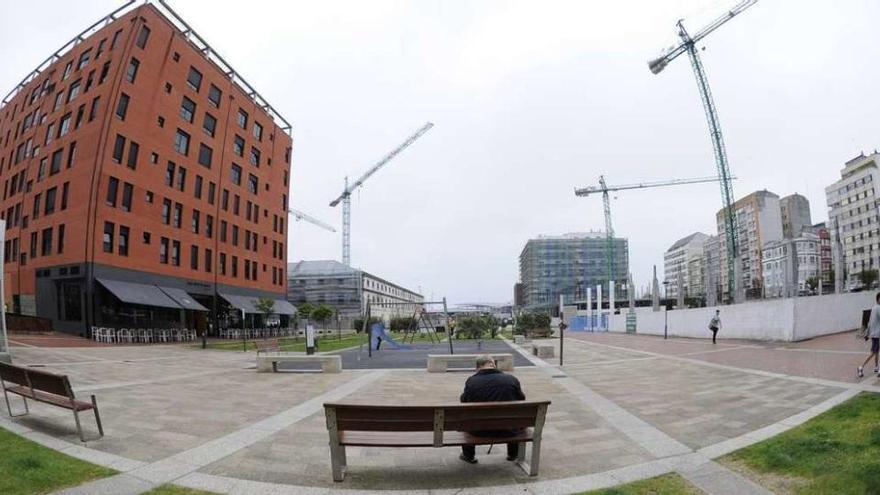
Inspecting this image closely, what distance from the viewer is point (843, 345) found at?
1670 centimetres

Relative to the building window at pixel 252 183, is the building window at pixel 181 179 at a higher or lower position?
lower

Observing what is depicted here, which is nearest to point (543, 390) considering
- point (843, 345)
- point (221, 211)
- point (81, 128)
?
point (843, 345)

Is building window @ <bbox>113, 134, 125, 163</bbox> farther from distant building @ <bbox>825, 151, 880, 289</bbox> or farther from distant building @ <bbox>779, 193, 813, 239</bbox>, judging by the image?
distant building @ <bbox>779, 193, 813, 239</bbox>

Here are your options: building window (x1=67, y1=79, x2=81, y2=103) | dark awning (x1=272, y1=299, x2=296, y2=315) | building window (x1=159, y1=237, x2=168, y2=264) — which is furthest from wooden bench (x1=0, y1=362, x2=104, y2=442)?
dark awning (x1=272, y1=299, x2=296, y2=315)

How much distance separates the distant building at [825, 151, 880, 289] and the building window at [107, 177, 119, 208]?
98.7 metres

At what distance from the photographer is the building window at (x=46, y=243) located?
3356cm

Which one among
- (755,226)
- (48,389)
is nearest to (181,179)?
(48,389)

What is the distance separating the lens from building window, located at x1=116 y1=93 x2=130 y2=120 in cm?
3316

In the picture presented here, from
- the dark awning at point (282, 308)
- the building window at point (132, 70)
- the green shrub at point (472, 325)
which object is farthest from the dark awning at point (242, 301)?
the green shrub at point (472, 325)

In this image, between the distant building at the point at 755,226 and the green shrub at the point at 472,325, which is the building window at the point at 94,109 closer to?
the green shrub at the point at 472,325

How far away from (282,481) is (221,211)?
1761 inches

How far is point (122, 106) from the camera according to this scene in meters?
33.6

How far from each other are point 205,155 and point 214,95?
6.27 meters

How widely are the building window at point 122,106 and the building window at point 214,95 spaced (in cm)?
1074
